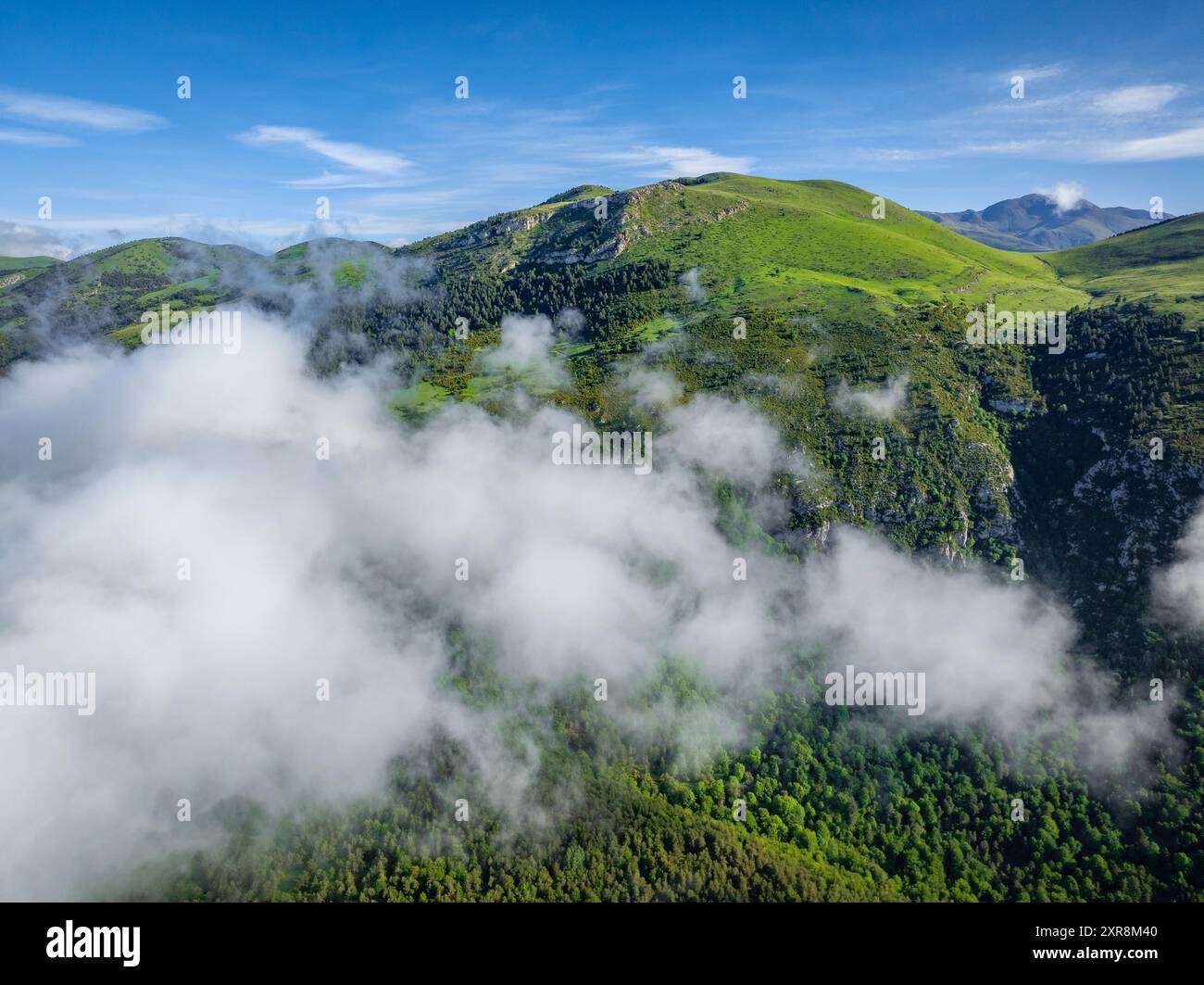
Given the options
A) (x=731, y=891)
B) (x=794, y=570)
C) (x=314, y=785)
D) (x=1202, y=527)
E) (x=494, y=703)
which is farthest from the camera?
(x=794, y=570)

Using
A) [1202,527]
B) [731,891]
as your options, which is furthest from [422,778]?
[1202,527]

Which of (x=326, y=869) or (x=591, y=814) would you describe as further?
(x=591, y=814)

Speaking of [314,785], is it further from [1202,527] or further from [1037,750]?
[1202,527]

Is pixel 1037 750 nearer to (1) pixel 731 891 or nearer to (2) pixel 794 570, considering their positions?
(2) pixel 794 570

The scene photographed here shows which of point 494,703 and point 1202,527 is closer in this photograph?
point 1202,527
